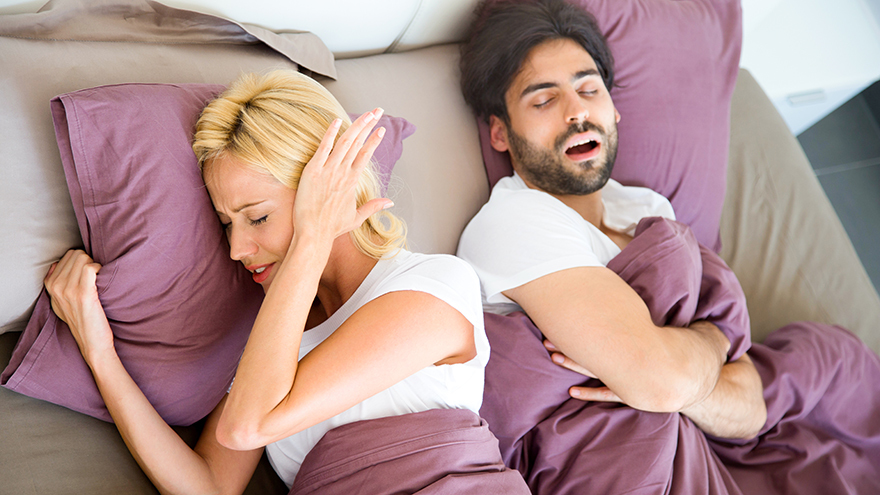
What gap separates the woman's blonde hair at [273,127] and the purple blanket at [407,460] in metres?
0.32

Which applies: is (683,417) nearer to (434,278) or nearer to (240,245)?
(434,278)

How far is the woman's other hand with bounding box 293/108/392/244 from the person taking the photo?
2.92 feet

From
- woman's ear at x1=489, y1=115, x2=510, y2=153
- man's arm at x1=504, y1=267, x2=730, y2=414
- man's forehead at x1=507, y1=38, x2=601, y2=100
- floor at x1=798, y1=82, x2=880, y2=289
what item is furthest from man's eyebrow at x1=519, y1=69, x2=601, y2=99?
floor at x1=798, y1=82, x2=880, y2=289

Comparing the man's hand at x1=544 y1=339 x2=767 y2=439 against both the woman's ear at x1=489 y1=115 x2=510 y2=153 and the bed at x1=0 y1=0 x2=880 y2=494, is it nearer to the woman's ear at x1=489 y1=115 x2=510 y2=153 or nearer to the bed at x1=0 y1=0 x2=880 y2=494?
the bed at x1=0 y1=0 x2=880 y2=494

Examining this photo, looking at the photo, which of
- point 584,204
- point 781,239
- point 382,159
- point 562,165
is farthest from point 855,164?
point 382,159

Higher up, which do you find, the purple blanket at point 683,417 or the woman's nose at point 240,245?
the woman's nose at point 240,245

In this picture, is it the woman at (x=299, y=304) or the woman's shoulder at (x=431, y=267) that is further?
the woman's shoulder at (x=431, y=267)

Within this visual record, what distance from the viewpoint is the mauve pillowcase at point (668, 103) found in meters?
1.60

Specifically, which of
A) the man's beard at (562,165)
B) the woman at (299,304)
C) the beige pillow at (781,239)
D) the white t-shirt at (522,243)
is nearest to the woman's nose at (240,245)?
the woman at (299,304)

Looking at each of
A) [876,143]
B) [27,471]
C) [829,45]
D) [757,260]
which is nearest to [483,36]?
[757,260]

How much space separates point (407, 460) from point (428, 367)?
0.16 m

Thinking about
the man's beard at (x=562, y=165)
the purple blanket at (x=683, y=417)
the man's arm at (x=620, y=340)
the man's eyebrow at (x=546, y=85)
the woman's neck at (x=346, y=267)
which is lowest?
the purple blanket at (x=683, y=417)

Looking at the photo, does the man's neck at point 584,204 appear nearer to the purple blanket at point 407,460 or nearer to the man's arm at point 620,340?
the man's arm at point 620,340

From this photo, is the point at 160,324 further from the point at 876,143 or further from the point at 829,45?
Answer: the point at 876,143
